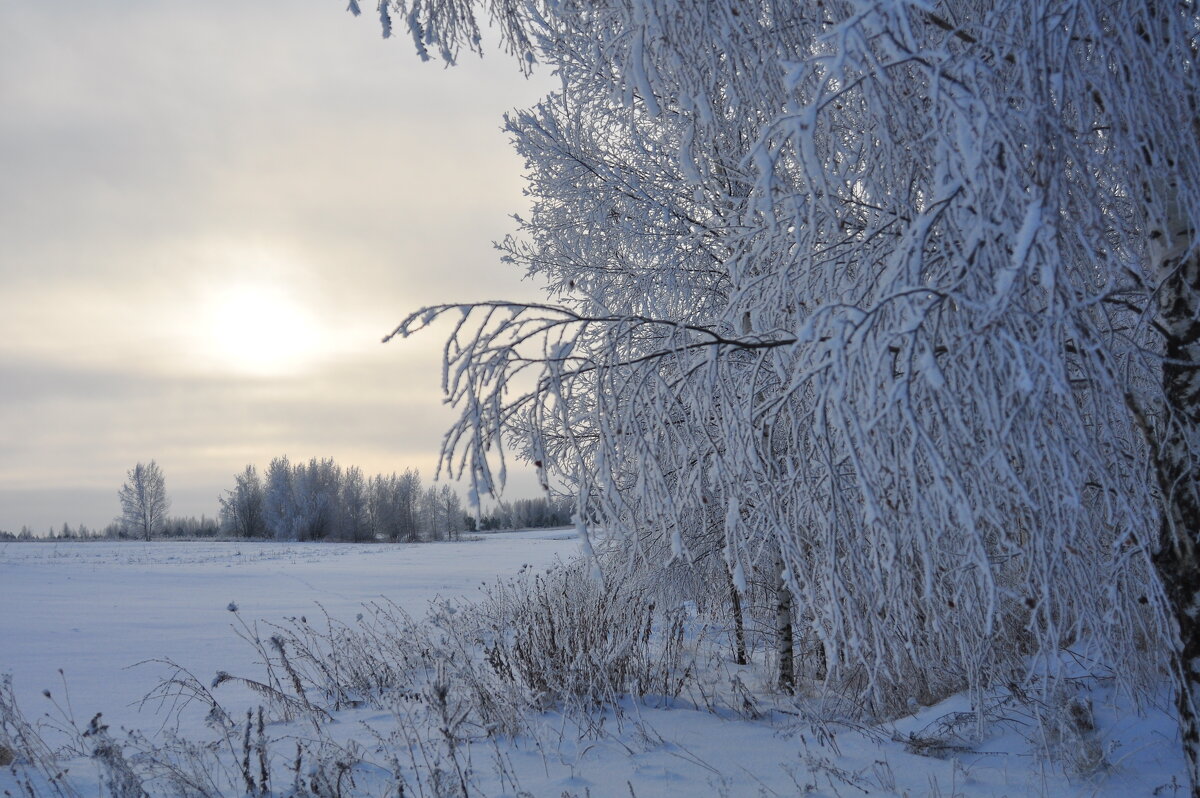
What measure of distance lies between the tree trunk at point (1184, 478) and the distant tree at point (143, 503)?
250 feet

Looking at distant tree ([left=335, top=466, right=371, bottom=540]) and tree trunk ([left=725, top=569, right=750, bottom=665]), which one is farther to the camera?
distant tree ([left=335, top=466, right=371, bottom=540])

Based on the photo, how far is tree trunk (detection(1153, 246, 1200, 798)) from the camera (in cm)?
237

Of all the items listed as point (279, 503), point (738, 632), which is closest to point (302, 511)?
point (279, 503)

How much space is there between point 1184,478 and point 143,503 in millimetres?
77880

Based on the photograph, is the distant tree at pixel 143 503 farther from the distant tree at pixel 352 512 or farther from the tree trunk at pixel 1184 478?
the tree trunk at pixel 1184 478

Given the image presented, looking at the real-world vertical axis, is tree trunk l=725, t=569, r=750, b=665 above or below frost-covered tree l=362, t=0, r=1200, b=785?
below

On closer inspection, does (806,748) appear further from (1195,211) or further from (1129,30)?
(1129,30)

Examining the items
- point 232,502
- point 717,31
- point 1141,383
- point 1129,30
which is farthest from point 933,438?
point 232,502

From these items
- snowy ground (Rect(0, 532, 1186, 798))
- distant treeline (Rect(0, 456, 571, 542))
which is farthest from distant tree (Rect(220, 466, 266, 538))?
snowy ground (Rect(0, 532, 1186, 798))

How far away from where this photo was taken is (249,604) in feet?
41.7

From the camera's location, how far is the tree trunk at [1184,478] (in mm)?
2373

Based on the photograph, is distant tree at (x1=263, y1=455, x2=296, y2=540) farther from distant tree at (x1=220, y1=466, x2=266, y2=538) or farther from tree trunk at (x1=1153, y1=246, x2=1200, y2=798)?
tree trunk at (x1=1153, y1=246, x2=1200, y2=798)

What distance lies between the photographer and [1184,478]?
7.84 ft

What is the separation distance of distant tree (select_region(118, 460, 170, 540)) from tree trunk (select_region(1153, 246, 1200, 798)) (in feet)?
250
